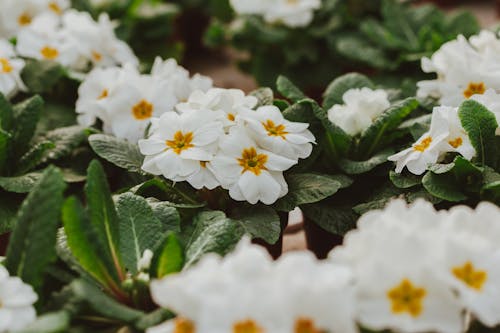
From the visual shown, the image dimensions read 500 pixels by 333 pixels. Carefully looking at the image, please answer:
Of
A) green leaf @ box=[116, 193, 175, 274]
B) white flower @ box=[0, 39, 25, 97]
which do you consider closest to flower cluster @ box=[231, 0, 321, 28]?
white flower @ box=[0, 39, 25, 97]

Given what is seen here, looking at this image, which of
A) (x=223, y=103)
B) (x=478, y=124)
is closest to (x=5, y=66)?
(x=223, y=103)

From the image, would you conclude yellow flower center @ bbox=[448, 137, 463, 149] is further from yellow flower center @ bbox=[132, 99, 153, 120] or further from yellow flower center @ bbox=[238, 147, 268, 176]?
yellow flower center @ bbox=[132, 99, 153, 120]

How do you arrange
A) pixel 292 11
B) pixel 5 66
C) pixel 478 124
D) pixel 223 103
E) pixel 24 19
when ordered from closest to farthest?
pixel 478 124, pixel 223 103, pixel 5 66, pixel 24 19, pixel 292 11

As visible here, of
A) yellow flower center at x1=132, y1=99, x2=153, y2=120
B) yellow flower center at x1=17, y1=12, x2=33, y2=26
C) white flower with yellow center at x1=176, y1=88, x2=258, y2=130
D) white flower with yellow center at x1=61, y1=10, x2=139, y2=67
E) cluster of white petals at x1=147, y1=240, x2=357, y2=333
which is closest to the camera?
cluster of white petals at x1=147, y1=240, x2=357, y2=333

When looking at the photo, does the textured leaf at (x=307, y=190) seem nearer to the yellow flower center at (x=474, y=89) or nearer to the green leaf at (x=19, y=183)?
the yellow flower center at (x=474, y=89)

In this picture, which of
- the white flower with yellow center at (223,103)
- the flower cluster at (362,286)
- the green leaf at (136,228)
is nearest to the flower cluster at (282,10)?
the white flower with yellow center at (223,103)

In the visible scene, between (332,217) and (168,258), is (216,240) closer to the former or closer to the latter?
(168,258)

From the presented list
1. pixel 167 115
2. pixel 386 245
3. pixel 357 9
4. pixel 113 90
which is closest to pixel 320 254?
pixel 167 115
